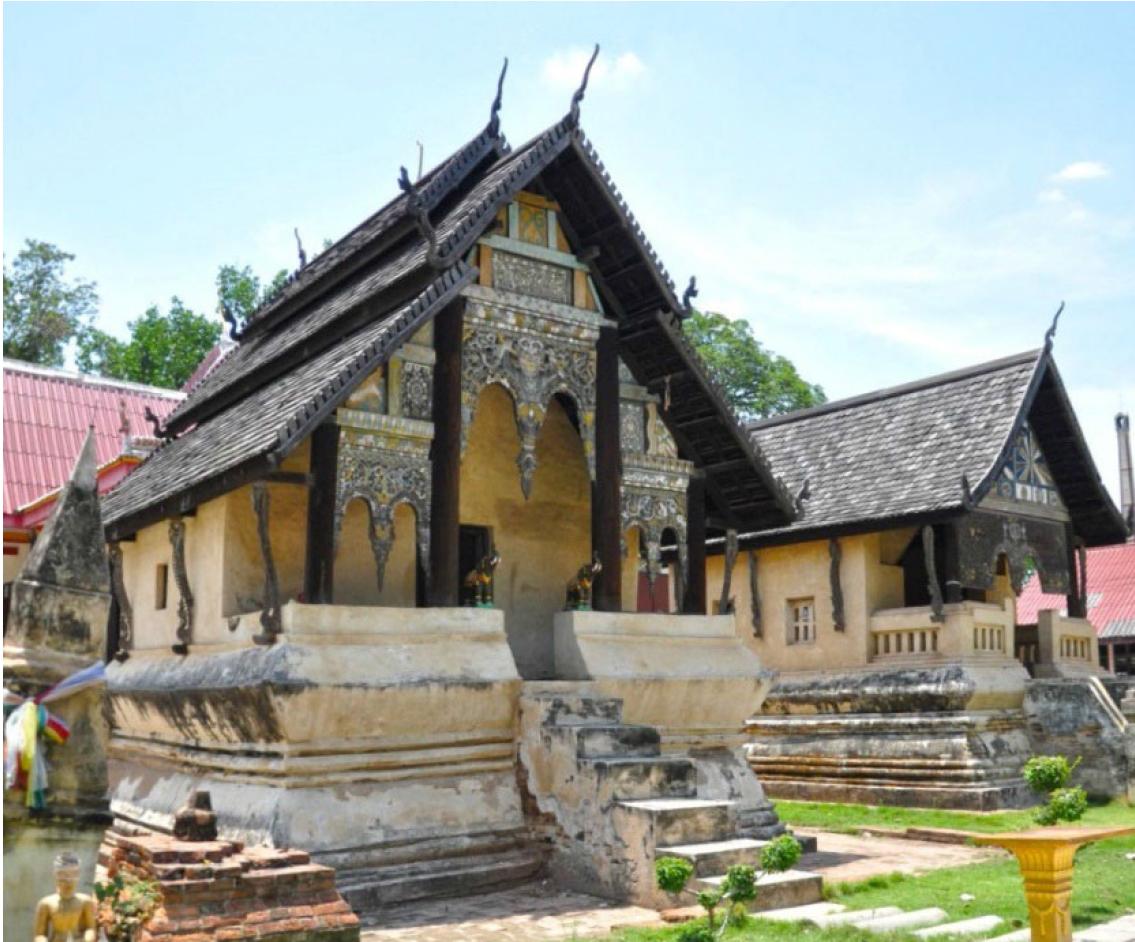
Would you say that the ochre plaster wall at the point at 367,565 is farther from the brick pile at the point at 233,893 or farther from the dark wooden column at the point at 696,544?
the brick pile at the point at 233,893

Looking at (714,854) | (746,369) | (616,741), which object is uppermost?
(746,369)

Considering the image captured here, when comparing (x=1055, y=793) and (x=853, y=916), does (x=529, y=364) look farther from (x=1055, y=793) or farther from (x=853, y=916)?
(x=1055, y=793)

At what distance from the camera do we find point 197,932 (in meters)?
8.23

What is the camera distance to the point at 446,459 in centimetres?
1222

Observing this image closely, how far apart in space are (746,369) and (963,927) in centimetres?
3287

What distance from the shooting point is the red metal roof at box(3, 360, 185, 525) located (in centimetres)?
2259

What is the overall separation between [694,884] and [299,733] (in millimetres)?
3464

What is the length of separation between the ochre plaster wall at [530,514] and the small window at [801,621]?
5.80 metres

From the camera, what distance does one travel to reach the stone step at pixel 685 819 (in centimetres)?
1032

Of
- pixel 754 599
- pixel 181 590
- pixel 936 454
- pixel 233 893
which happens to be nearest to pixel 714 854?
pixel 233 893

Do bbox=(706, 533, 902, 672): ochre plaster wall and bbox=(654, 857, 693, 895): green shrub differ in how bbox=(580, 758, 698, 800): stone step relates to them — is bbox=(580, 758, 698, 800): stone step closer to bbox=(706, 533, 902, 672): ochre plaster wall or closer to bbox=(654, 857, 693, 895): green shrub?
bbox=(654, 857, 693, 895): green shrub

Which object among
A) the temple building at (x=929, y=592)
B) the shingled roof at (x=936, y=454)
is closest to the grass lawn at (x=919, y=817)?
the temple building at (x=929, y=592)

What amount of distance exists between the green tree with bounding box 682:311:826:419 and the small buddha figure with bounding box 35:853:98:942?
1404 inches

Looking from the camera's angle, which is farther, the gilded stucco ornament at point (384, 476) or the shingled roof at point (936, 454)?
the shingled roof at point (936, 454)
